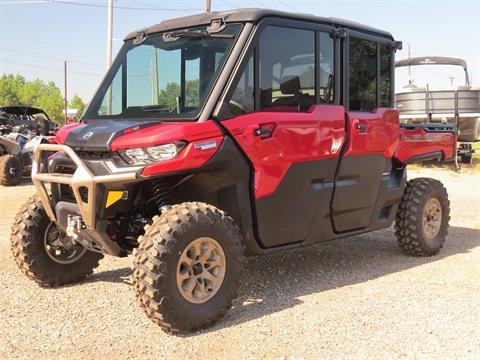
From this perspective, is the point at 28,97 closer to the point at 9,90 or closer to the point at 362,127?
the point at 9,90

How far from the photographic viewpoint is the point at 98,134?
412 cm

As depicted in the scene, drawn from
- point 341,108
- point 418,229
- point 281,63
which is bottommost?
point 418,229

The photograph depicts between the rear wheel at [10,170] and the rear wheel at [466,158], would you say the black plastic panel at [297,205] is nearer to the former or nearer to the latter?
the rear wheel at [10,170]

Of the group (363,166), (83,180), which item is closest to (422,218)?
(363,166)

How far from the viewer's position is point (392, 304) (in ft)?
15.0

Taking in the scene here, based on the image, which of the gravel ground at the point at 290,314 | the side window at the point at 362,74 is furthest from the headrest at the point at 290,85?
the gravel ground at the point at 290,314

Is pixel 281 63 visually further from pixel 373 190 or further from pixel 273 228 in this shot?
pixel 373 190

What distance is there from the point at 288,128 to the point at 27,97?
10052cm

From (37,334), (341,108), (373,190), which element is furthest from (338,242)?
(37,334)

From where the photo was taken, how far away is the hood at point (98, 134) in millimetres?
4039

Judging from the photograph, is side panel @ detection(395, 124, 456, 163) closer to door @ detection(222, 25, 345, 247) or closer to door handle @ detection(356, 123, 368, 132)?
door handle @ detection(356, 123, 368, 132)

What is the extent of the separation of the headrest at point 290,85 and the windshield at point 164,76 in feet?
1.94

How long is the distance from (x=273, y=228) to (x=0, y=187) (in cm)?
1095

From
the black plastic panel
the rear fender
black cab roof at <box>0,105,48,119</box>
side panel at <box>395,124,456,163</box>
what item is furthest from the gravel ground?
black cab roof at <box>0,105,48,119</box>
